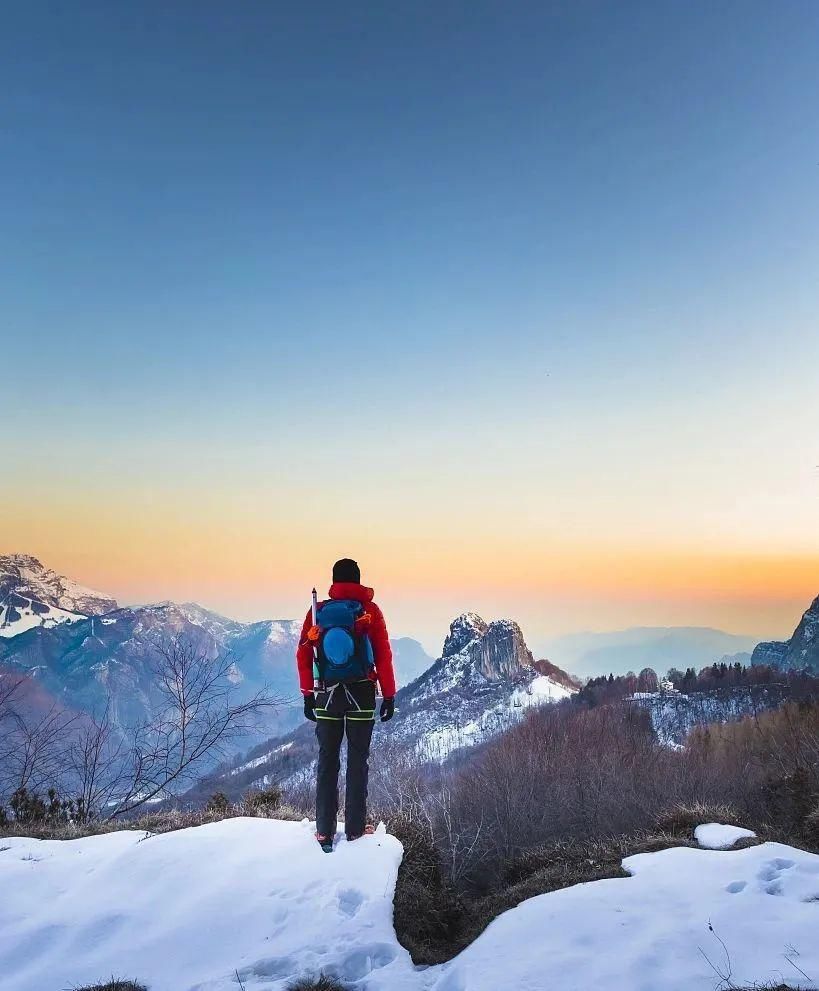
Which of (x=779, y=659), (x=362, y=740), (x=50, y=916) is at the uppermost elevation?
(x=362, y=740)

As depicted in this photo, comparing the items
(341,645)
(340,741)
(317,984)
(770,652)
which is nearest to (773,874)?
(317,984)

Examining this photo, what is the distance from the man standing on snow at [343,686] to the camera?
704 cm

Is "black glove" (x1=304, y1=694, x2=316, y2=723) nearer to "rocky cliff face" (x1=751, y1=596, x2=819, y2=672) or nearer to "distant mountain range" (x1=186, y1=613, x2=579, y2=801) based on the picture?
"distant mountain range" (x1=186, y1=613, x2=579, y2=801)

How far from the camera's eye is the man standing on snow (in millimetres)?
7035

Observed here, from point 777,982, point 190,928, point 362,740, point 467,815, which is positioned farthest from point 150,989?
point 467,815

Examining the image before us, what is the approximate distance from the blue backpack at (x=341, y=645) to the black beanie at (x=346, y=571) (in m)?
0.37

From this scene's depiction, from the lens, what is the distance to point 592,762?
4878 cm

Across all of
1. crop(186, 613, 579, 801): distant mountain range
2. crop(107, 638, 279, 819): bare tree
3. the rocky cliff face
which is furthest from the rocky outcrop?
crop(107, 638, 279, 819): bare tree

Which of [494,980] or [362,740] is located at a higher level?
[362,740]

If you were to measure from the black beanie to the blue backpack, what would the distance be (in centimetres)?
37

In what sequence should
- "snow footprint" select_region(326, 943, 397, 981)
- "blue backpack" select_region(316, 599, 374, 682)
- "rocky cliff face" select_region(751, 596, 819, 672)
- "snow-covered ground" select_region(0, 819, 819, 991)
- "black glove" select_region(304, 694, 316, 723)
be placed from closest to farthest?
"snow-covered ground" select_region(0, 819, 819, 991) < "snow footprint" select_region(326, 943, 397, 981) < "blue backpack" select_region(316, 599, 374, 682) < "black glove" select_region(304, 694, 316, 723) < "rocky cliff face" select_region(751, 596, 819, 672)

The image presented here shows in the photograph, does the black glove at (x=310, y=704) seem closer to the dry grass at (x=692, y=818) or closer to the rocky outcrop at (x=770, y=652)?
the dry grass at (x=692, y=818)

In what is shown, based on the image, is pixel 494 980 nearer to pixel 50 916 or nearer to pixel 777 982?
pixel 777 982

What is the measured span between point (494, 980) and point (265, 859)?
3.29m
